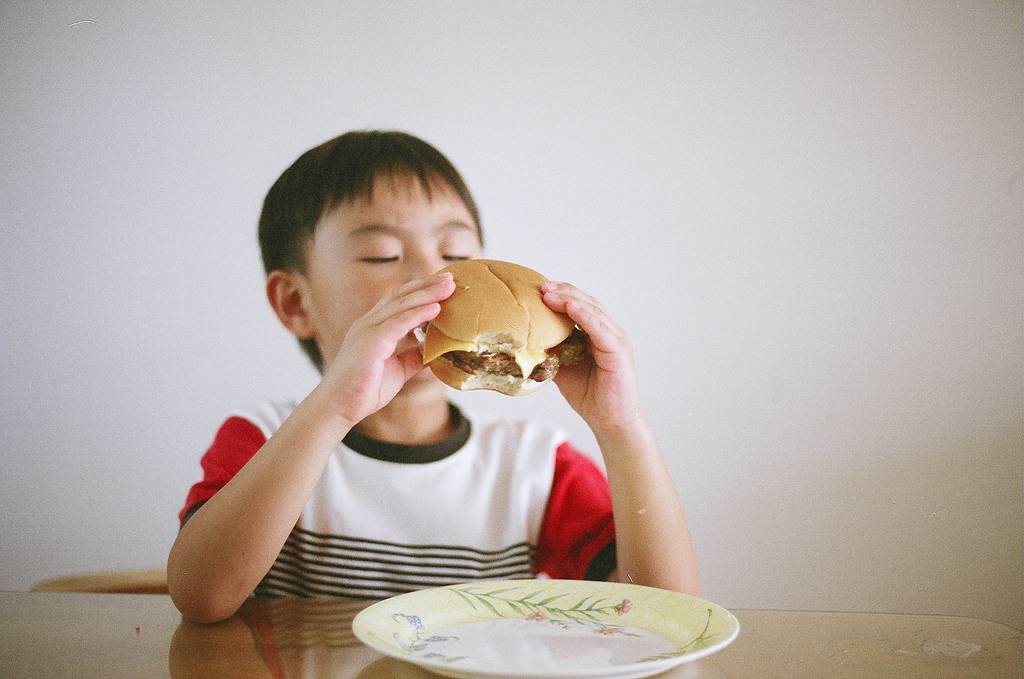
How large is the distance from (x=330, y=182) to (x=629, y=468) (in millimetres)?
724

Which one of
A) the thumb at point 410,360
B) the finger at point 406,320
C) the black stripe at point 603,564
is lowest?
the black stripe at point 603,564

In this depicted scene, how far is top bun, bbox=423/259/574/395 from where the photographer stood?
43.1 inches

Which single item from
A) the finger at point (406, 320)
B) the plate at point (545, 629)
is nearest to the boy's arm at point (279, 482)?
the finger at point (406, 320)

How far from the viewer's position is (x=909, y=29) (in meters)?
1.55

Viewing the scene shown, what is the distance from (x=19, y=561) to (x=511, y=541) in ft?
3.13

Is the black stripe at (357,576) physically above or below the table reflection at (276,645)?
below

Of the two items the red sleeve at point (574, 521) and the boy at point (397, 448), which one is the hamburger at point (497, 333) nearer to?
the boy at point (397, 448)

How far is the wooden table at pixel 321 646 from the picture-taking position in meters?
0.80

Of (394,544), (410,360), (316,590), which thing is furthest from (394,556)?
(410,360)

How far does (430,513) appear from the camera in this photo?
1.47 m

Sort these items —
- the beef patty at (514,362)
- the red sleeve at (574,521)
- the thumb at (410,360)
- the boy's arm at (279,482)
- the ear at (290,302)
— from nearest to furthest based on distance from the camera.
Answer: the boy's arm at (279,482) → the beef patty at (514,362) → the thumb at (410,360) → the red sleeve at (574,521) → the ear at (290,302)

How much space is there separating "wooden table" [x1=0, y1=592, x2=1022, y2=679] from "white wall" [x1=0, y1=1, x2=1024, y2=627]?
575mm

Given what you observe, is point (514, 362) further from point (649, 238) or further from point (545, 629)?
point (649, 238)

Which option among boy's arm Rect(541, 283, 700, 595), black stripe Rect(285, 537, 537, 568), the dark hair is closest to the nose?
the dark hair
